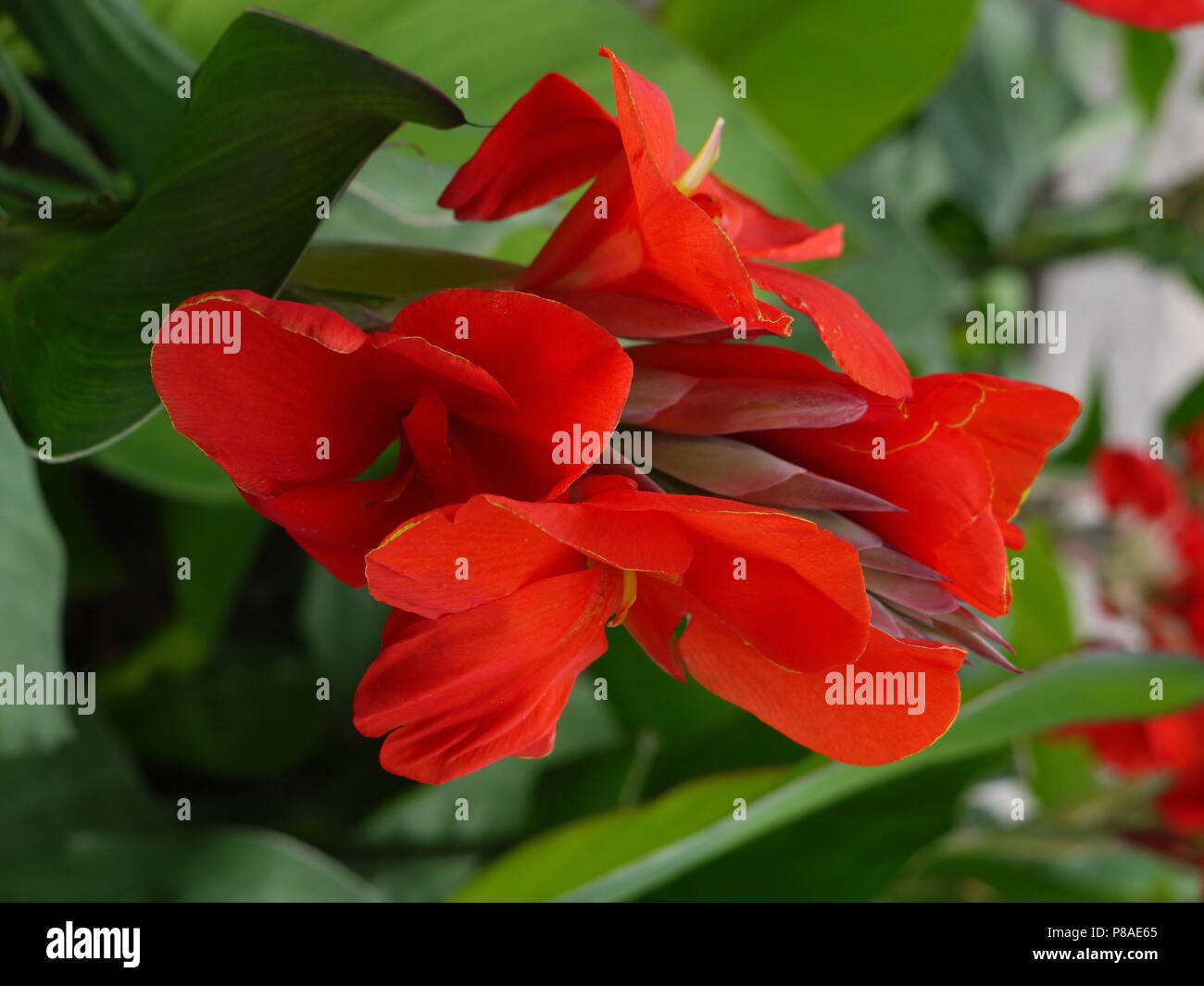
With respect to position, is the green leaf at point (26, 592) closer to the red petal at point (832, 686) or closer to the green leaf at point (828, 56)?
the red petal at point (832, 686)

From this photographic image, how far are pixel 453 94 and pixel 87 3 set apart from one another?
169 millimetres

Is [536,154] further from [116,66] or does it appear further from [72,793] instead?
[72,793]

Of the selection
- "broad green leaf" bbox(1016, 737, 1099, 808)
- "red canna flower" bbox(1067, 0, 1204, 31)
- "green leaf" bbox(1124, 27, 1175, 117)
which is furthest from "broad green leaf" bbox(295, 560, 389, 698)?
"green leaf" bbox(1124, 27, 1175, 117)

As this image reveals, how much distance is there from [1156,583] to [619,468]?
816mm

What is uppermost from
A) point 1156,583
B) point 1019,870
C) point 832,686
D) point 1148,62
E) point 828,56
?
point 1148,62

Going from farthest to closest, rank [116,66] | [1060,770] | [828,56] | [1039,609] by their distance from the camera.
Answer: [1060,770], [1039,609], [828,56], [116,66]

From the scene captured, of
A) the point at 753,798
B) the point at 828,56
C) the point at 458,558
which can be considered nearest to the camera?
the point at 458,558

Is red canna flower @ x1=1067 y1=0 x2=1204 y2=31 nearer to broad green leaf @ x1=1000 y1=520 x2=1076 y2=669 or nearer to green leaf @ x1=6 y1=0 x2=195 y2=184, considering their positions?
green leaf @ x1=6 y1=0 x2=195 y2=184

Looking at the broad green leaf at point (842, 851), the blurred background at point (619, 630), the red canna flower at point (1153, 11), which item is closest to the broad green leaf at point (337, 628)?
the blurred background at point (619, 630)

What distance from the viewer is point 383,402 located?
0.64 ft

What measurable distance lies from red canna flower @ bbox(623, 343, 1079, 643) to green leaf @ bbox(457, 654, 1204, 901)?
17 centimetres

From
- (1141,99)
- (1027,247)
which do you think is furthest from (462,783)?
(1141,99)

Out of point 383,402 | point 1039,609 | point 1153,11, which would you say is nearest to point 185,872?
point 383,402

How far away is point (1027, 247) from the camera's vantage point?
0.91 metres
